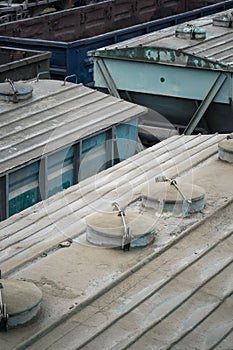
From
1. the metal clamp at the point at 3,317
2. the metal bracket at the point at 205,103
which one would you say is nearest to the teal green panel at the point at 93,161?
the metal bracket at the point at 205,103

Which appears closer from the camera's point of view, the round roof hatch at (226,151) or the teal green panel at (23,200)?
the round roof hatch at (226,151)

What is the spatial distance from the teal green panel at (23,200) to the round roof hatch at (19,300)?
337 centimetres

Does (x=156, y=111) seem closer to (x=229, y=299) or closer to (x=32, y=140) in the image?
(x=32, y=140)

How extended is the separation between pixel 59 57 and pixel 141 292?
8.10 meters

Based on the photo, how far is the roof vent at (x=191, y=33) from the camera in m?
11.7

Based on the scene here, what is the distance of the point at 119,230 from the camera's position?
567 cm

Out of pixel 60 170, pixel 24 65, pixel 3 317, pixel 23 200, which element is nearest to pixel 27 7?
pixel 24 65

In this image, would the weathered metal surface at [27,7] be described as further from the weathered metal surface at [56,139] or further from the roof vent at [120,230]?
the roof vent at [120,230]

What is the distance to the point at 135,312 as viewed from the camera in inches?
196

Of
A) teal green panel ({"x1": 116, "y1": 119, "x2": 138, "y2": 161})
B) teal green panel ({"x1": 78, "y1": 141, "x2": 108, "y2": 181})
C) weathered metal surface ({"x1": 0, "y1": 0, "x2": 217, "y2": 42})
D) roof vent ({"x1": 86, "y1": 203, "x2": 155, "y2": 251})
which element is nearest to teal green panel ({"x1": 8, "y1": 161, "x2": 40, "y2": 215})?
teal green panel ({"x1": 78, "y1": 141, "x2": 108, "y2": 181})

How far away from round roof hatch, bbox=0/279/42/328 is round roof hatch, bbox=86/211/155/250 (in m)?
0.87

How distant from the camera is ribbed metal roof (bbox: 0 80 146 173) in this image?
8422 millimetres

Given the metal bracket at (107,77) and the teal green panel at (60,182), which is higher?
the metal bracket at (107,77)

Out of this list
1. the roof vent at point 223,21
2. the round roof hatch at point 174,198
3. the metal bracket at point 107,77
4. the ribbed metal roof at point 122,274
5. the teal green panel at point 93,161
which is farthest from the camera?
the roof vent at point 223,21
